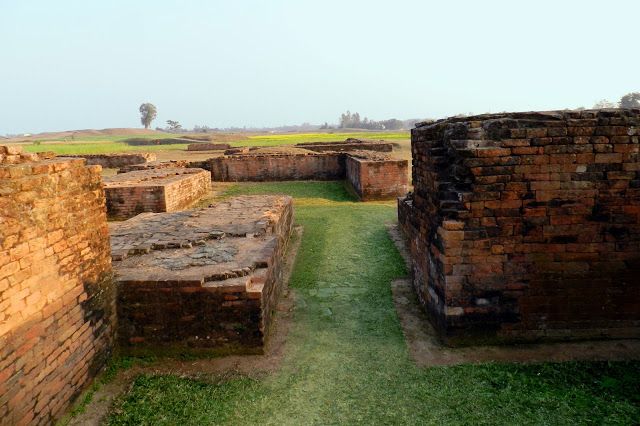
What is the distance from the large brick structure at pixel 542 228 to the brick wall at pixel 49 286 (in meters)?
3.16

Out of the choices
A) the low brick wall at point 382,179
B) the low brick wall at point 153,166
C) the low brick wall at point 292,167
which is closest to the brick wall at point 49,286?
the low brick wall at point 382,179

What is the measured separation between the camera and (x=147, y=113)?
412 feet

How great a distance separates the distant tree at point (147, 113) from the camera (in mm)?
125625

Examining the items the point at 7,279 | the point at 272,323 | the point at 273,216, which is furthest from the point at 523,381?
the point at 273,216

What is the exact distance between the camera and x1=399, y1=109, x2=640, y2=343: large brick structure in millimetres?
4070

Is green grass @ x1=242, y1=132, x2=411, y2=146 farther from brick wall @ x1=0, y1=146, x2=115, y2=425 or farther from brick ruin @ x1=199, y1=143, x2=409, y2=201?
brick wall @ x1=0, y1=146, x2=115, y2=425

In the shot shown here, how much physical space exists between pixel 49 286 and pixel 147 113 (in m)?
134

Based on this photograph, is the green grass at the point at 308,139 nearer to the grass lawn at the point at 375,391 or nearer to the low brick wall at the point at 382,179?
the low brick wall at the point at 382,179

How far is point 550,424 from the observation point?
3029 mm

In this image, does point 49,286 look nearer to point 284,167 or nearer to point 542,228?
point 542,228

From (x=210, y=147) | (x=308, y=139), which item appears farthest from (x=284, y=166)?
(x=308, y=139)

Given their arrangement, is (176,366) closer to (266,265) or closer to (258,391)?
(258,391)

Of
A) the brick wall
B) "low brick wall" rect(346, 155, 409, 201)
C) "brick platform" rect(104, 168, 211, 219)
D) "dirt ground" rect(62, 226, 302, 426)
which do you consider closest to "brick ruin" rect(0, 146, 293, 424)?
the brick wall

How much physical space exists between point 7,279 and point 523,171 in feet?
13.5
